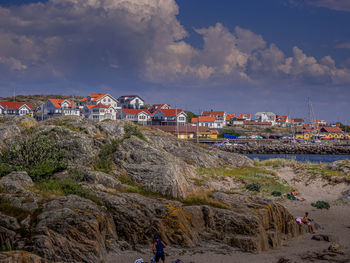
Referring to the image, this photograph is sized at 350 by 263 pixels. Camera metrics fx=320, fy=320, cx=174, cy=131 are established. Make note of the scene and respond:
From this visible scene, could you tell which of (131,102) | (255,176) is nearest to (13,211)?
(255,176)

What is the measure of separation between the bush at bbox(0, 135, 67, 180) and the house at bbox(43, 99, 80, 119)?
3891 inches

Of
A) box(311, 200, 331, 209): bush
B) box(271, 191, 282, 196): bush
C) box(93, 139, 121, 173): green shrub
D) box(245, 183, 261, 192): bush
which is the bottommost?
box(311, 200, 331, 209): bush

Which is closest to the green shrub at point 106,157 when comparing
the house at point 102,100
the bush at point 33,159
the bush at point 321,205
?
the bush at point 33,159

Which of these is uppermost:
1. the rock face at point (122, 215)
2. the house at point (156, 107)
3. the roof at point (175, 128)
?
the house at point (156, 107)

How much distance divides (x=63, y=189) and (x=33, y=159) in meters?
7.67

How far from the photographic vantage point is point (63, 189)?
22.7 meters

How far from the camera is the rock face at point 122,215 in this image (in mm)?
16981

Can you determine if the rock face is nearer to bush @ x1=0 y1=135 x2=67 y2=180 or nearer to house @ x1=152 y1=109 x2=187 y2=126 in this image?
bush @ x1=0 y1=135 x2=67 y2=180

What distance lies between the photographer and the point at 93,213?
19266 millimetres

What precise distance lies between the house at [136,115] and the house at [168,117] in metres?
2.72

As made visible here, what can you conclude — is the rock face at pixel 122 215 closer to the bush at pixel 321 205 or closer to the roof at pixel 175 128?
the bush at pixel 321 205

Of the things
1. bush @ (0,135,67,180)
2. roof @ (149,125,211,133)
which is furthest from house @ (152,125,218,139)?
bush @ (0,135,67,180)

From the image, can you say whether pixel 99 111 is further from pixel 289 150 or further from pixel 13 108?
pixel 289 150

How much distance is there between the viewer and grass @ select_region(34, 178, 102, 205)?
2165 cm
